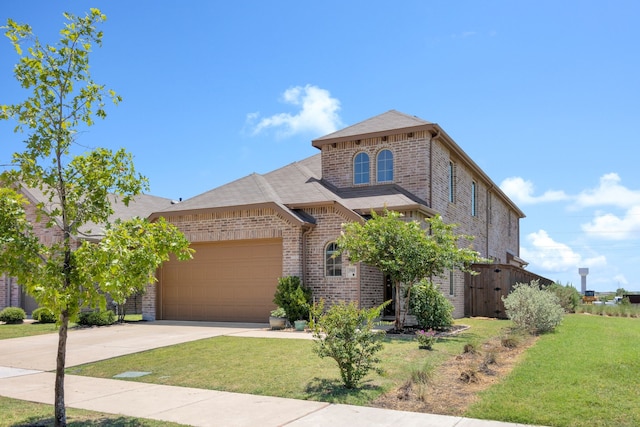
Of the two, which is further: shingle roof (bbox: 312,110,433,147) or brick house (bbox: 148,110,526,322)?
shingle roof (bbox: 312,110,433,147)

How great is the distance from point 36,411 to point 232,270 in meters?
12.1

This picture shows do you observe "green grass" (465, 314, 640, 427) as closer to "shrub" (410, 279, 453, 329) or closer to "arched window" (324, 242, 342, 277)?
"shrub" (410, 279, 453, 329)

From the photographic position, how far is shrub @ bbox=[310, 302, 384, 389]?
343 inches

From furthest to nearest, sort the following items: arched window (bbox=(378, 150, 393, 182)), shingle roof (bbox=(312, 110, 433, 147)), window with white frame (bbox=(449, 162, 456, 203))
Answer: window with white frame (bbox=(449, 162, 456, 203))
arched window (bbox=(378, 150, 393, 182))
shingle roof (bbox=(312, 110, 433, 147))

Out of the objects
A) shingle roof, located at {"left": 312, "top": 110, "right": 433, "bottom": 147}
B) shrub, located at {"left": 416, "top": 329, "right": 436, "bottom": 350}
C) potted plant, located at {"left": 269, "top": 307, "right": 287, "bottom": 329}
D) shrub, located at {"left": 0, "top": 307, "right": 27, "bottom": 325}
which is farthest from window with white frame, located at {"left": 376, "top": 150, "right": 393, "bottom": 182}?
shrub, located at {"left": 0, "top": 307, "right": 27, "bottom": 325}

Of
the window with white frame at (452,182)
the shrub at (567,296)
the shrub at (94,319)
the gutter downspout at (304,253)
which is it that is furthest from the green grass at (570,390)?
the shrub at (567,296)

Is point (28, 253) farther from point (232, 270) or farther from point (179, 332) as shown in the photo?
point (232, 270)

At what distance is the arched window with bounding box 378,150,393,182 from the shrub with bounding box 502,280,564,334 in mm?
6894

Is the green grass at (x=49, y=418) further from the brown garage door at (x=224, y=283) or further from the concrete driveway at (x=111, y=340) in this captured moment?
the brown garage door at (x=224, y=283)

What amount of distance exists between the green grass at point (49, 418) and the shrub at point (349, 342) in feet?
9.24

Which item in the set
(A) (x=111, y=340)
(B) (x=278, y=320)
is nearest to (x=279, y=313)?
(B) (x=278, y=320)

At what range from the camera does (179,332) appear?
1664 centimetres

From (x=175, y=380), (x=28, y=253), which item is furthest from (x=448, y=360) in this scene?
(x=28, y=253)

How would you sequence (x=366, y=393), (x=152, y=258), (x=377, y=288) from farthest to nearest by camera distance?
(x=377, y=288) < (x=366, y=393) < (x=152, y=258)
